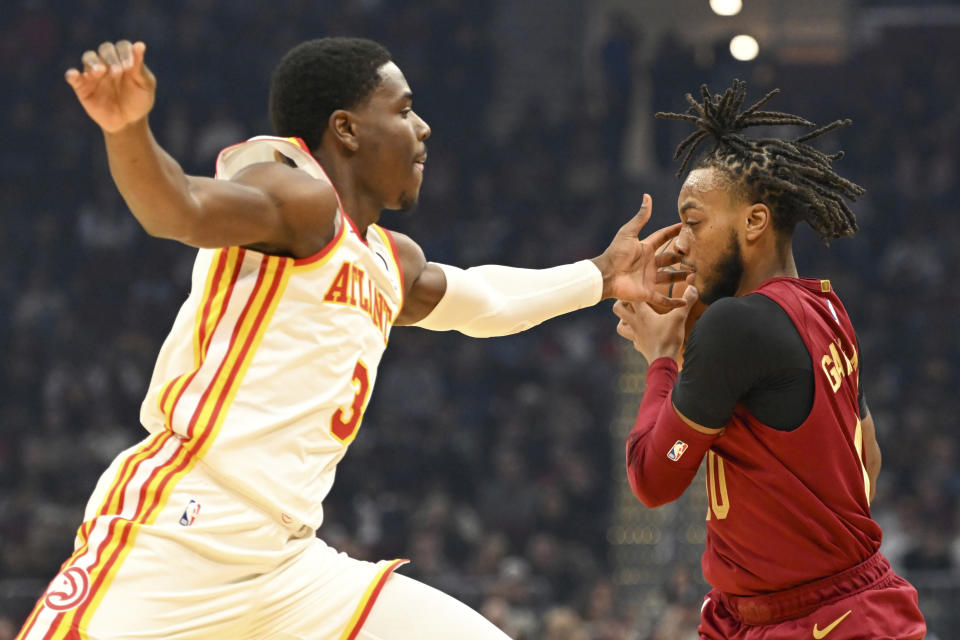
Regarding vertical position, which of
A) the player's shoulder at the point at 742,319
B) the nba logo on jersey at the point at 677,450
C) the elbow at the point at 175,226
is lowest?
the nba logo on jersey at the point at 677,450

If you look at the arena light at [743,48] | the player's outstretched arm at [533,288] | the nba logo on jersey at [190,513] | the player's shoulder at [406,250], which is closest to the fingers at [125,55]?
the nba logo on jersey at [190,513]

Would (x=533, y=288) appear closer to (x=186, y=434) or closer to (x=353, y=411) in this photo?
(x=353, y=411)

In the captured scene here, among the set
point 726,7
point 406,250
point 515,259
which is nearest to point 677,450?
point 406,250

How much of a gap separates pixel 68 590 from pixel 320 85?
4.66 feet

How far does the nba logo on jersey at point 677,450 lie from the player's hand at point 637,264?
777 millimetres

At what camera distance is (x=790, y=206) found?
3273 mm

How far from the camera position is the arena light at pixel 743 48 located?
10250 millimetres

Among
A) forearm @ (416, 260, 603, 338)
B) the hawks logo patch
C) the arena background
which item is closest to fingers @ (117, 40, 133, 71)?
the hawks logo patch

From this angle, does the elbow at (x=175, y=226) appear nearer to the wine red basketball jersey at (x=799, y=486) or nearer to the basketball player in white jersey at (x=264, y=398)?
the basketball player in white jersey at (x=264, y=398)

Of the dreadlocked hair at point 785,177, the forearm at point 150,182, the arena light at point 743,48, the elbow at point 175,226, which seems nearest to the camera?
the forearm at point 150,182

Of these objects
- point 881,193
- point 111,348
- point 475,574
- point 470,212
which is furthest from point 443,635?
point 881,193

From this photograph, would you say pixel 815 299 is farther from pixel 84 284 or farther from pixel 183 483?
pixel 84 284

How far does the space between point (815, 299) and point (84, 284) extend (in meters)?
9.33

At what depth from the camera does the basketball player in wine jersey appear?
3.00 meters
